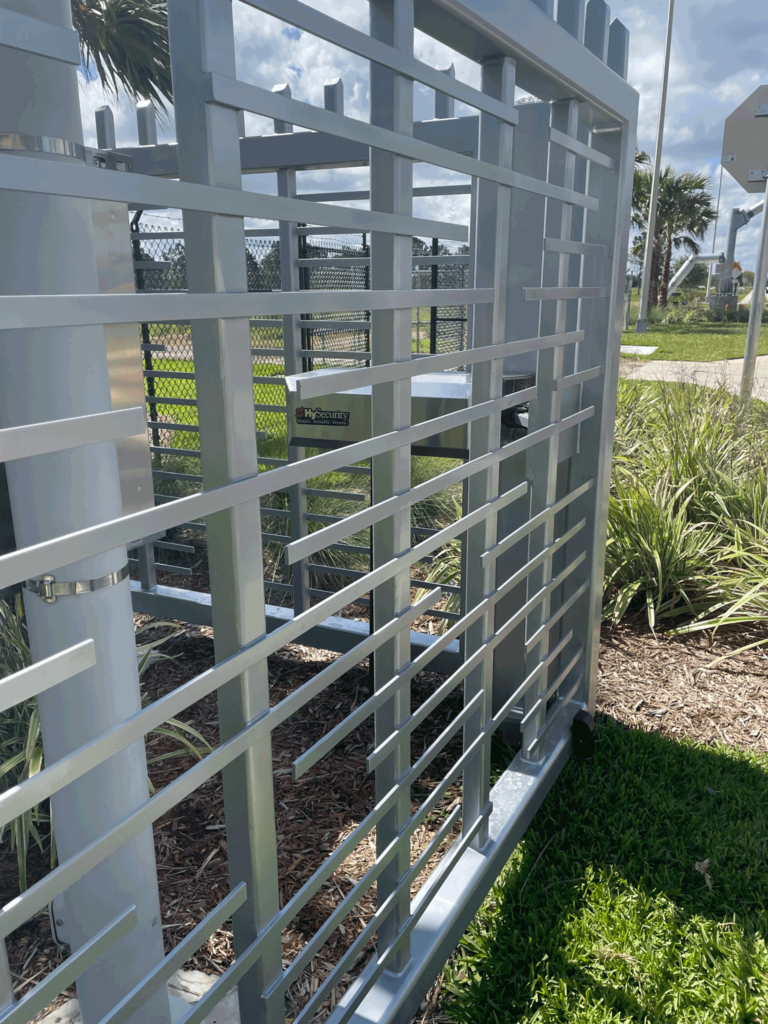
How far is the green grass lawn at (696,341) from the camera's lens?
73.2 feet

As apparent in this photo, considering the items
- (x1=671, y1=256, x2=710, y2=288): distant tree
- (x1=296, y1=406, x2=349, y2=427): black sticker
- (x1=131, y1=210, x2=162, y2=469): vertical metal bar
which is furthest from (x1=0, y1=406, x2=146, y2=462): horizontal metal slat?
(x1=671, y1=256, x2=710, y2=288): distant tree

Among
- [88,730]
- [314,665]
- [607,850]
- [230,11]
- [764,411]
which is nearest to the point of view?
[230,11]

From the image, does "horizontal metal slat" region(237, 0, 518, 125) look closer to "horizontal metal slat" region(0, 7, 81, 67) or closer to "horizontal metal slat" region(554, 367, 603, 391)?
"horizontal metal slat" region(0, 7, 81, 67)

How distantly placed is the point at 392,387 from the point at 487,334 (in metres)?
0.51

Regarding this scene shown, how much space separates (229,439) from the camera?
1153mm

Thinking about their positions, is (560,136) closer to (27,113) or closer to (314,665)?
(27,113)

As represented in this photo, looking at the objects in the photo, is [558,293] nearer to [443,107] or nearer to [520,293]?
[520,293]

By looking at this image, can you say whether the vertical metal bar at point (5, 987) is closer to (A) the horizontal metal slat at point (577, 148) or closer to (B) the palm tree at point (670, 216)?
(A) the horizontal metal slat at point (577, 148)

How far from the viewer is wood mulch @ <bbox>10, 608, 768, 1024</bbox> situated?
235 centimetres

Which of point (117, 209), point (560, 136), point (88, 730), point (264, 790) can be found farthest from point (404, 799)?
point (560, 136)

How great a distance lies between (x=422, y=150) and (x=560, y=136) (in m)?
0.91

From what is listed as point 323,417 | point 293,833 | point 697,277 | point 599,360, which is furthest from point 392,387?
point 697,277

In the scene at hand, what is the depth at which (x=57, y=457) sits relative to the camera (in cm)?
121

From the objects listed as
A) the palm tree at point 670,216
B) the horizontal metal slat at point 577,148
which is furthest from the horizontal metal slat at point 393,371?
the palm tree at point 670,216
